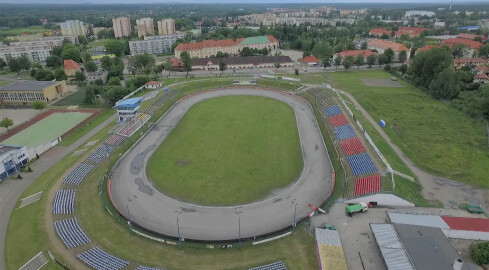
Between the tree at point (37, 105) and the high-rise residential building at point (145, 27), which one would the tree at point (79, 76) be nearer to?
the tree at point (37, 105)

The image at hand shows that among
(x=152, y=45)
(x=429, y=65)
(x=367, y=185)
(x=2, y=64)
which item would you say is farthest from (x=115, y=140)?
(x=152, y=45)

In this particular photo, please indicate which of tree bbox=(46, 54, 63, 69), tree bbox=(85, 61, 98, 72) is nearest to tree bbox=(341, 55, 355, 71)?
tree bbox=(85, 61, 98, 72)

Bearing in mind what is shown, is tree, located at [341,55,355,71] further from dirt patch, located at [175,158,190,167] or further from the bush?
the bush

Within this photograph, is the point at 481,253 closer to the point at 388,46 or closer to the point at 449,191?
→ the point at 449,191

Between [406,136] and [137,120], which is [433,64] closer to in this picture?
[406,136]

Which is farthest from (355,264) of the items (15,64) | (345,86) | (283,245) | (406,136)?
(15,64)

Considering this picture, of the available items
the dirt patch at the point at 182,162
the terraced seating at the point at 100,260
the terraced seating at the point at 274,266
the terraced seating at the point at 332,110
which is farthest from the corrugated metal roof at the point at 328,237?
the terraced seating at the point at 332,110
